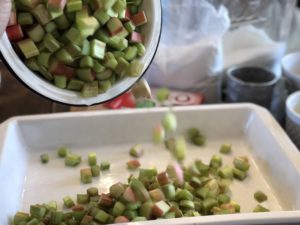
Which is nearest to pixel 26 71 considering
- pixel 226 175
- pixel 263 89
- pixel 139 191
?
pixel 139 191

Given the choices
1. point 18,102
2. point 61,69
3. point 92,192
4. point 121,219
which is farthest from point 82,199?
point 18,102

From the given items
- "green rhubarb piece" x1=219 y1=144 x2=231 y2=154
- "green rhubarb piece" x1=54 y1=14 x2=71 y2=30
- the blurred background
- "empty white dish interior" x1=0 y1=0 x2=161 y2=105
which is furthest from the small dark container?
"green rhubarb piece" x1=54 y1=14 x2=71 y2=30

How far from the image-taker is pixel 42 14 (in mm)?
663

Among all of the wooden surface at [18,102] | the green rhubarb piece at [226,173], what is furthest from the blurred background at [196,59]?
the green rhubarb piece at [226,173]

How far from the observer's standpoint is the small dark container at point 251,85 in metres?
1.05

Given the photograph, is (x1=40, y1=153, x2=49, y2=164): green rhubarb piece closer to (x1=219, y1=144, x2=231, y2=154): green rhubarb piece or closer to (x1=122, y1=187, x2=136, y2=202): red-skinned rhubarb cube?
(x1=122, y1=187, x2=136, y2=202): red-skinned rhubarb cube

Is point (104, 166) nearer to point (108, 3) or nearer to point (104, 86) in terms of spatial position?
point (104, 86)

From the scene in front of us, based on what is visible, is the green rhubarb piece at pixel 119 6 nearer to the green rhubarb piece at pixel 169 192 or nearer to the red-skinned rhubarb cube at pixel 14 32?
the red-skinned rhubarb cube at pixel 14 32

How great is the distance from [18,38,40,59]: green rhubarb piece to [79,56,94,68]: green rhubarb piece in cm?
6

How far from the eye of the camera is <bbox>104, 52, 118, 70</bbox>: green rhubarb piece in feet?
2.34

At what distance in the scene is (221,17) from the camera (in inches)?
43.3

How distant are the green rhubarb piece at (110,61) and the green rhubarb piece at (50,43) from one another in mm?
73

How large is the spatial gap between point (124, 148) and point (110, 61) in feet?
0.88

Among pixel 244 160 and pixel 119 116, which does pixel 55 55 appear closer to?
pixel 119 116
